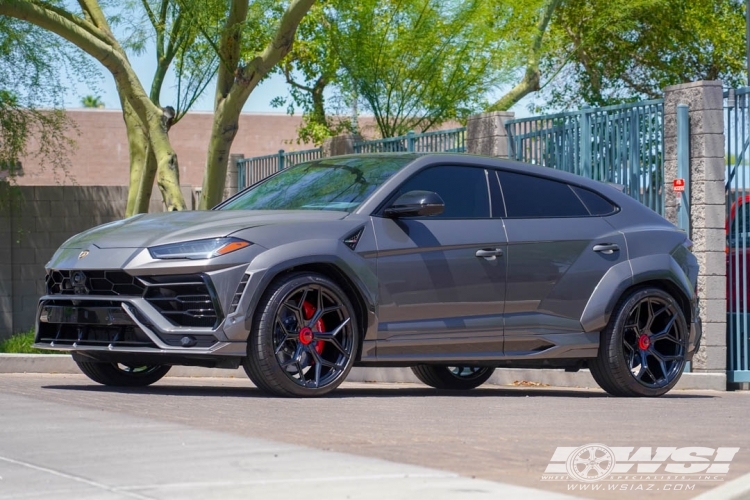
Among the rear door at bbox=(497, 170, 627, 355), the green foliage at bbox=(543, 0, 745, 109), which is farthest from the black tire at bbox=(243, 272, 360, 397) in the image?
the green foliage at bbox=(543, 0, 745, 109)

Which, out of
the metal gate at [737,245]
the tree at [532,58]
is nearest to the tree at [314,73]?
the tree at [532,58]

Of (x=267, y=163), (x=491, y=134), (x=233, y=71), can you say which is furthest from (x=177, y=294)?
(x=267, y=163)

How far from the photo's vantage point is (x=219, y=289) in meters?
7.74

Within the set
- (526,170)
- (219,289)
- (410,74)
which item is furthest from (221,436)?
(410,74)

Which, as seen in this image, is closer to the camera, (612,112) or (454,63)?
(612,112)

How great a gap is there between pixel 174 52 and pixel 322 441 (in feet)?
42.4

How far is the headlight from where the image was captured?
Result: 7.80 meters

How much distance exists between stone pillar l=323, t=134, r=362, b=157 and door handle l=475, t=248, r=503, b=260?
25.9ft

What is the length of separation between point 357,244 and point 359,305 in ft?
1.32

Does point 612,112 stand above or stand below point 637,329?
above

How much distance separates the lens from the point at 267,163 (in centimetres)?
1919

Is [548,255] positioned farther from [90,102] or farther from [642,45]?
[90,102]

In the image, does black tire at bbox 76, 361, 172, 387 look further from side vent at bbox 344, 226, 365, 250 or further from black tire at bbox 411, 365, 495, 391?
black tire at bbox 411, 365, 495, 391

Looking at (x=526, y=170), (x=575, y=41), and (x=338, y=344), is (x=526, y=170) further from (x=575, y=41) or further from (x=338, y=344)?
(x=575, y=41)
